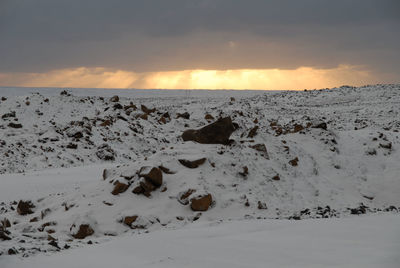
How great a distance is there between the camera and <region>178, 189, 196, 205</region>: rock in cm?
961

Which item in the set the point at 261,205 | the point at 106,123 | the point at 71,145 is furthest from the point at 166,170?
the point at 106,123

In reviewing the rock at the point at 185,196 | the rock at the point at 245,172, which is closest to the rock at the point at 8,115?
the rock at the point at 245,172

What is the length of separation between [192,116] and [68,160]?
38.6 ft

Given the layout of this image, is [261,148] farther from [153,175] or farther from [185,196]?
[153,175]

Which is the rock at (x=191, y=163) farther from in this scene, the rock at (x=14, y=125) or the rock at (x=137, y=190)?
the rock at (x=14, y=125)

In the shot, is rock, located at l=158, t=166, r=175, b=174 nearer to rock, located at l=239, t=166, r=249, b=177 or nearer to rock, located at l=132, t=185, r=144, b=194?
rock, located at l=132, t=185, r=144, b=194

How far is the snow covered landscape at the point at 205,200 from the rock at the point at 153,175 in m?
0.03

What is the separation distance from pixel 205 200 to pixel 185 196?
1.74 ft

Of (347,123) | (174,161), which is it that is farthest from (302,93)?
(174,161)

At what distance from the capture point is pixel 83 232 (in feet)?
27.5

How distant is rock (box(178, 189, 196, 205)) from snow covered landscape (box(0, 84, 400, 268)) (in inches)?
1.0

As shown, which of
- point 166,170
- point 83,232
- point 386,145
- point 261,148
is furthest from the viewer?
point 386,145

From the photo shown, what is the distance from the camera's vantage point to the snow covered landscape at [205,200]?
6053mm

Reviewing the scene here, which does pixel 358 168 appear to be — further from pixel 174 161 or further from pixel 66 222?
pixel 66 222
